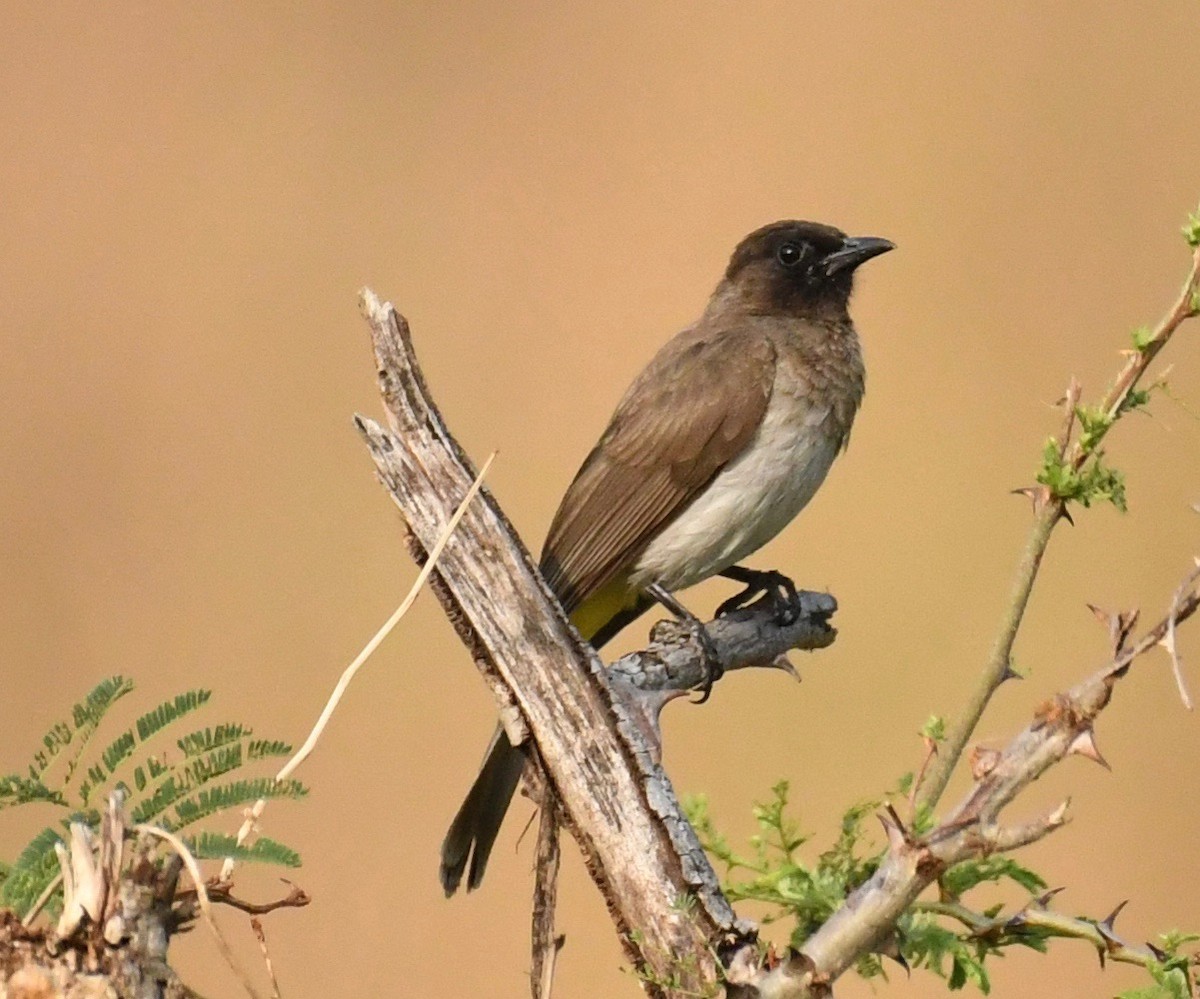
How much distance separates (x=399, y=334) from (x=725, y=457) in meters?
1.60

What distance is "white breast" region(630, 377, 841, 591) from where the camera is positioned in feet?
10.6

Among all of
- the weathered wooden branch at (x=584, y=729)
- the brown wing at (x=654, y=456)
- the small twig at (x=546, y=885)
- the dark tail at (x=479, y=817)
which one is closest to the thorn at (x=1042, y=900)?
the weathered wooden branch at (x=584, y=729)

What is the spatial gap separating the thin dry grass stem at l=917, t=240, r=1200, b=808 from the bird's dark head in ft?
7.30

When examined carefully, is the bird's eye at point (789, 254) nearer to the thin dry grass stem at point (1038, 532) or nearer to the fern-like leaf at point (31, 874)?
the thin dry grass stem at point (1038, 532)

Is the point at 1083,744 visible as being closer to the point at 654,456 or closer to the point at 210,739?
the point at 210,739

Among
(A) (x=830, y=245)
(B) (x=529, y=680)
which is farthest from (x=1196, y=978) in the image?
(A) (x=830, y=245)

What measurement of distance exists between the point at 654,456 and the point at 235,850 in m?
2.05

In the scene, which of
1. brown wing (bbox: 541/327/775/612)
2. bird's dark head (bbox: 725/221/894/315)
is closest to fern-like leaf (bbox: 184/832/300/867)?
brown wing (bbox: 541/327/775/612)

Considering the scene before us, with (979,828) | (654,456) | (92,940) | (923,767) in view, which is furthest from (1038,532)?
(654,456)

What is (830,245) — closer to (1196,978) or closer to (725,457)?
(725,457)

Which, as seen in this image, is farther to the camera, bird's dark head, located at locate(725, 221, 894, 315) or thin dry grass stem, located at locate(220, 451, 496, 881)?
bird's dark head, located at locate(725, 221, 894, 315)

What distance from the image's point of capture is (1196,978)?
53.9 inches

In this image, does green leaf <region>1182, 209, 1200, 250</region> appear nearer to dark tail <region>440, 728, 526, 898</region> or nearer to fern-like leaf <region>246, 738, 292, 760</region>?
fern-like leaf <region>246, 738, 292, 760</region>

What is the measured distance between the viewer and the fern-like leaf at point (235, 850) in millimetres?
1319
